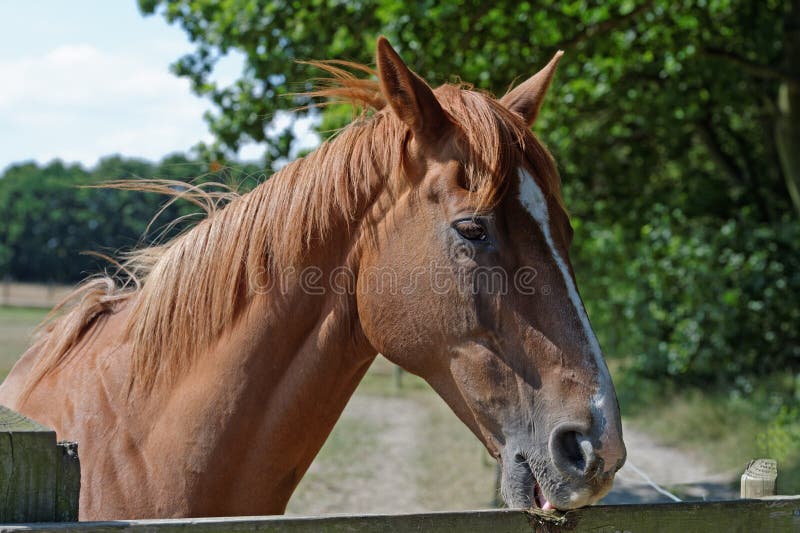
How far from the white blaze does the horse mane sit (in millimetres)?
70

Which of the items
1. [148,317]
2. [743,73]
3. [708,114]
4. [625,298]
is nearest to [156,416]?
[148,317]

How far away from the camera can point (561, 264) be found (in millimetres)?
2027

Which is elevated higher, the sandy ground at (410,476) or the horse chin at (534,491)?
the horse chin at (534,491)

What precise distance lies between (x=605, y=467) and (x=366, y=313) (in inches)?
31.3

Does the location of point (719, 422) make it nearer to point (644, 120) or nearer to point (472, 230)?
point (644, 120)

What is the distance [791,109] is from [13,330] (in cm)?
2504

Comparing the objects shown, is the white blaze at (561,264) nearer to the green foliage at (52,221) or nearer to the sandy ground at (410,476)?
the sandy ground at (410,476)

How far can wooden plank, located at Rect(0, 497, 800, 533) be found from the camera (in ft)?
5.11

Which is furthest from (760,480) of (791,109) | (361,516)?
(791,109)

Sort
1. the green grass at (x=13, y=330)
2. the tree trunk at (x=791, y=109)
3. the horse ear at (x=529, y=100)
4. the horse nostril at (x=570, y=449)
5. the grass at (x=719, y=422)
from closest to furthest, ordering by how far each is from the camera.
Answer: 1. the horse nostril at (x=570, y=449)
2. the horse ear at (x=529, y=100)
3. the grass at (x=719, y=422)
4. the tree trunk at (x=791, y=109)
5. the green grass at (x=13, y=330)

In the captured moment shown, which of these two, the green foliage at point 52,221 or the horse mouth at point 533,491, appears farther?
the green foliage at point 52,221

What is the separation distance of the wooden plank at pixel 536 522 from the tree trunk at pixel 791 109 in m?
7.76

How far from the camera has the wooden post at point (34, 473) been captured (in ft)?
4.85

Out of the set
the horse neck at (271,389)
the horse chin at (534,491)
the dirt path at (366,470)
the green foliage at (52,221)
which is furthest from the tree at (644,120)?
the green foliage at (52,221)
